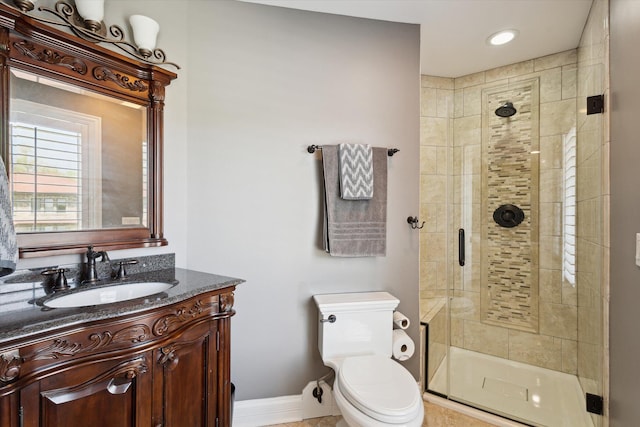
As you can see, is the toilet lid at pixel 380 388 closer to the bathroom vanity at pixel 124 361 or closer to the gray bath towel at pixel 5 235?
the bathroom vanity at pixel 124 361

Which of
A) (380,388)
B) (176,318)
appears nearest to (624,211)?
(380,388)

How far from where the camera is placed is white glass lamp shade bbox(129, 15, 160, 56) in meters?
1.54

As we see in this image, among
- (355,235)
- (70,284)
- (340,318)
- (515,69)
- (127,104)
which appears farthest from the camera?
(515,69)

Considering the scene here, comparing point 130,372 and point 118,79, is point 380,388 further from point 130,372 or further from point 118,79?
point 118,79

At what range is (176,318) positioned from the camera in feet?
3.99

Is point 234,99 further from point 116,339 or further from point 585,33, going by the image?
point 585,33

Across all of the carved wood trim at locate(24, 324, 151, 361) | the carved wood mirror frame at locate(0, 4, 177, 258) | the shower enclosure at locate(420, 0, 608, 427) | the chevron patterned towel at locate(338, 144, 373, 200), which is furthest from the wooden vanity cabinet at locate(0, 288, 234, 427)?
the shower enclosure at locate(420, 0, 608, 427)

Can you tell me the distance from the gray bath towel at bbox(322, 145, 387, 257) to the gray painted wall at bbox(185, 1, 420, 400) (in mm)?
102

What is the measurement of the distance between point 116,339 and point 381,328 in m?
1.31

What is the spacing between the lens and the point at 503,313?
8.15 feet

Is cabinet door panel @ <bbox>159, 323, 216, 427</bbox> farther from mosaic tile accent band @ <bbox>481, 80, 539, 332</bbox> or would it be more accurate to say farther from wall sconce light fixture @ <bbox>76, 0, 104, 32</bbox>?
mosaic tile accent band @ <bbox>481, 80, 539, 332</bbox>

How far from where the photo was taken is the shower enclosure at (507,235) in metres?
2.12

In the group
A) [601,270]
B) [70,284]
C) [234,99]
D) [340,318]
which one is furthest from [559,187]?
[70,284]

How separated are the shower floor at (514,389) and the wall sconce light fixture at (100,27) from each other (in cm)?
264
